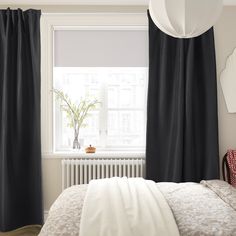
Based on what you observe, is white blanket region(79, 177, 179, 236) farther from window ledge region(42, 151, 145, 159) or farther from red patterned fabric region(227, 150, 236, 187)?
red patterned fabric region(227, 150, 236, 187)

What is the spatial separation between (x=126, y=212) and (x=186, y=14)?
1126 mm

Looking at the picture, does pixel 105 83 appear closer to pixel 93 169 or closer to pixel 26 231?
pixel 93 169

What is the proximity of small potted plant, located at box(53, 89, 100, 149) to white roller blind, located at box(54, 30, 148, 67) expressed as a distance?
39 cm

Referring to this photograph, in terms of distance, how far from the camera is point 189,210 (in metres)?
2.03

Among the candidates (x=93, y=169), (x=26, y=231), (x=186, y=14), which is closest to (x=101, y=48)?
(x=93, y=169)

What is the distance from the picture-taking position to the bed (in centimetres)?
181

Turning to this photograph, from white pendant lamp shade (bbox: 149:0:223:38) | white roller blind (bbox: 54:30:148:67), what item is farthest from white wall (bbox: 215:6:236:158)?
white pendant lamp shade (bbox: 149:0:223:38)

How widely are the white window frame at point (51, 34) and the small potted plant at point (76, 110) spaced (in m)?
0.14

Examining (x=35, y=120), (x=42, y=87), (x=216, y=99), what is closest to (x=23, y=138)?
(x=35, y=120)

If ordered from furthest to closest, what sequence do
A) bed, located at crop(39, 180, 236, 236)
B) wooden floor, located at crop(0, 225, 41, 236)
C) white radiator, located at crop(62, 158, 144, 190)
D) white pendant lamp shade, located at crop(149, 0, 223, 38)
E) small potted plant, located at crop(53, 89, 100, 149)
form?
small potted plant, located at crop(53, 89, 100, 149) < white radiator, located at crop(62, 158, 144, 190) < wooden floor, located at crop(0, 225, 41, 236) < bed, located at crop(39, 180, 236, 236) < white pendant lamp shade, located at crop(149, 0, 223, 38)

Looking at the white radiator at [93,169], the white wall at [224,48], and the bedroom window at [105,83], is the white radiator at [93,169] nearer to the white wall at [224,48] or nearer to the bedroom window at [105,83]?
the bedroom window at [105,83]

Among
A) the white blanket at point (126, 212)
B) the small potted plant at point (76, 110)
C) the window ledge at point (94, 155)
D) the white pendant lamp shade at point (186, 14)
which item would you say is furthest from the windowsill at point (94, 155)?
the white pendant lamp shade at point (186, 14)

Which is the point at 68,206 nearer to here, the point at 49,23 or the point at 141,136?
the point at 141,136

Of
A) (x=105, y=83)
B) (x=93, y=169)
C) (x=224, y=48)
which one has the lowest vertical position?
(x=93, y=169)
